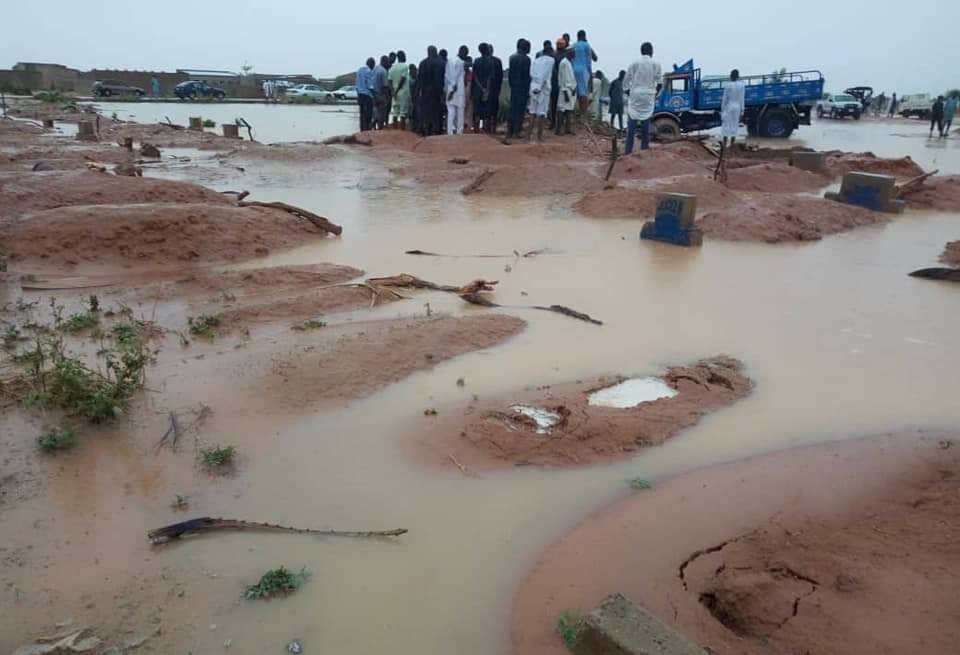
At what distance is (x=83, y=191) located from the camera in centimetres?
759

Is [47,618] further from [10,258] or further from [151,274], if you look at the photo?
[10,258]

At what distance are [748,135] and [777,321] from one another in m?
19.0

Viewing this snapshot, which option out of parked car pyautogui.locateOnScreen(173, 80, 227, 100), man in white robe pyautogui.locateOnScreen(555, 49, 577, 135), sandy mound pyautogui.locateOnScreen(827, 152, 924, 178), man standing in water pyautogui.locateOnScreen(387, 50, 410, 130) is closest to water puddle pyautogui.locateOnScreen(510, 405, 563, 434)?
man in white robe pyautogui.locateOnScreen(555, 49, 577, 135)

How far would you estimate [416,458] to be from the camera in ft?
10.7

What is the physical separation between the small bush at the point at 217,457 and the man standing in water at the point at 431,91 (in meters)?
14.1

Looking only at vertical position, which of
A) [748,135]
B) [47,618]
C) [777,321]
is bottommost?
[47,618]

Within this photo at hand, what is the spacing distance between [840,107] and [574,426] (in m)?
41.2

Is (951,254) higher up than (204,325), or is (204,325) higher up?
(951,254)

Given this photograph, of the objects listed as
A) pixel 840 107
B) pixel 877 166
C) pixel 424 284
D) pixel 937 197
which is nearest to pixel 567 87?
pixel 877 166

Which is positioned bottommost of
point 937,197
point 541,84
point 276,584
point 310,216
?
point 276,584

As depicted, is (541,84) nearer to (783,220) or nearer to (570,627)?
(783,220)

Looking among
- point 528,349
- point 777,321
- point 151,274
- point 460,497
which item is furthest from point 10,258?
point 777,321

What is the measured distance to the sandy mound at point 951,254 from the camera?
741cm

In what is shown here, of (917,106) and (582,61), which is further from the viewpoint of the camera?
(917,106)
